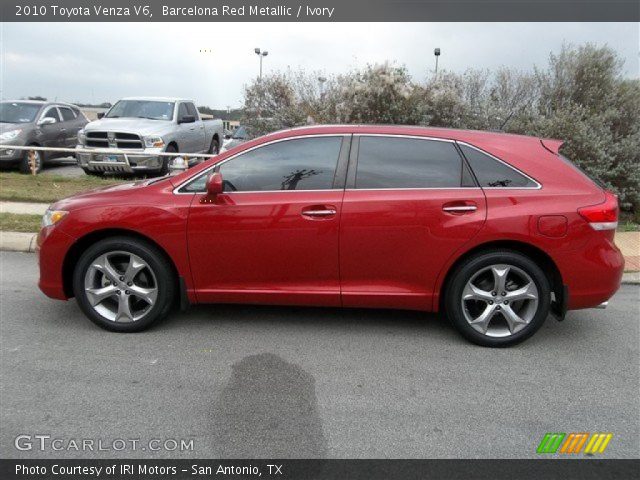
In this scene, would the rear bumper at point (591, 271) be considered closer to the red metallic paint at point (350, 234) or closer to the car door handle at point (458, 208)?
the red metallic paint at point (350, 234)

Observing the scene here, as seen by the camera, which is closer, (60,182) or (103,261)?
(103,261)

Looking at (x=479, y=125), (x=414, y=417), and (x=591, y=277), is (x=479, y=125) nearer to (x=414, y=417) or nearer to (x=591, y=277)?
(x=591, y=277)

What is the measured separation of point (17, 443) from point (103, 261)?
1701 millimetres

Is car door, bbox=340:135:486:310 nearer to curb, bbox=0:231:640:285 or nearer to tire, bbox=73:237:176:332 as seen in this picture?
tire, bbox=73:237:176:332

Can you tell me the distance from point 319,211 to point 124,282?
1.67 m

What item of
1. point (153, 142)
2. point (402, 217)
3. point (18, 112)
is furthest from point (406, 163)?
point (18, 112)

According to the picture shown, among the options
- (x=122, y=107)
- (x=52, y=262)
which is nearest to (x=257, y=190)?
(x=52, y=262)

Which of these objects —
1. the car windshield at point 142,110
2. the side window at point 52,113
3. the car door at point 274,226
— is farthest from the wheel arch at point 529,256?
the side window at point 52,113
